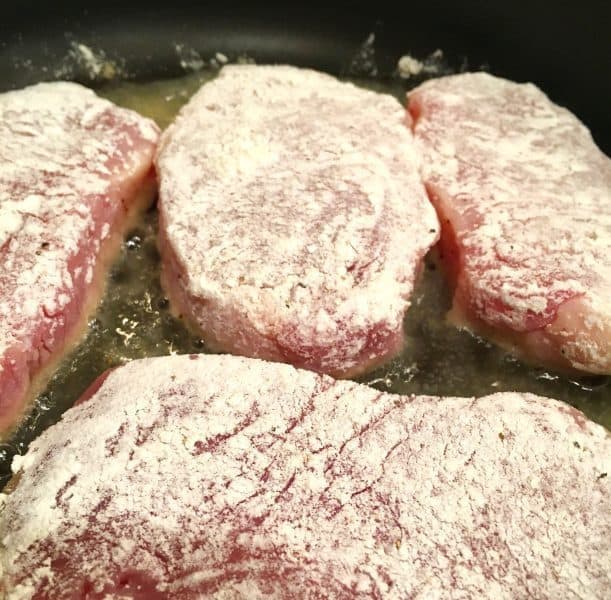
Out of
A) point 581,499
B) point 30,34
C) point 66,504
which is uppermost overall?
point 30,34

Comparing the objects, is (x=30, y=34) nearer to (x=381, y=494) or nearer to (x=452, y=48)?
(x=452, y=48)

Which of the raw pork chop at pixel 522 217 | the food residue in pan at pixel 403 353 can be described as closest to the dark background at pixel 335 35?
the raw pork chop at pixel 522 217

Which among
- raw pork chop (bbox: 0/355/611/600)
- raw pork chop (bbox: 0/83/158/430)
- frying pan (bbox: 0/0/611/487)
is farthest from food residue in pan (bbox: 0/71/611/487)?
frying pan (bbox: 0/0/611/487)

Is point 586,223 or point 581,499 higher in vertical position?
point 586,223

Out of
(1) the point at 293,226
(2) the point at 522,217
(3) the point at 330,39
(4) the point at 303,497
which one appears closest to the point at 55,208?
(1) the point at 293,226

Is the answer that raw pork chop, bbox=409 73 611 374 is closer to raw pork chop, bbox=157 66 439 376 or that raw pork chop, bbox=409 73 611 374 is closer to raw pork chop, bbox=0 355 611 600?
raw pork chop, bbox=157 66 439 376

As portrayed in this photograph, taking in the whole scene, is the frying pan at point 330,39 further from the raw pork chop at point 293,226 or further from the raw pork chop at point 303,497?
the raw pork chop at point 303,497

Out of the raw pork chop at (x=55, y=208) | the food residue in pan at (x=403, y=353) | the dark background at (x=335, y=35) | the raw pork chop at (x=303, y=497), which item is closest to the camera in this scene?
the raw pork chop at (x=303, y=497)

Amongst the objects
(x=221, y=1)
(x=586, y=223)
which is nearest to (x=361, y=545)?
(x=586, y=223)
